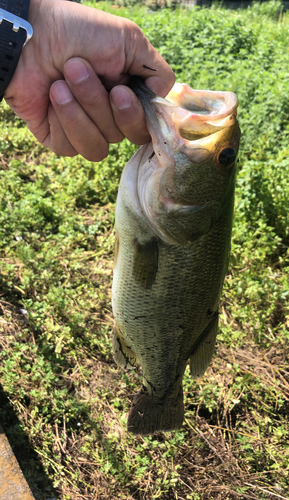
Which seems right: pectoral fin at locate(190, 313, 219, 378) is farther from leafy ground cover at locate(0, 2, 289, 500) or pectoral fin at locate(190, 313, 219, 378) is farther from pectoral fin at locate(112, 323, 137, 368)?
leafy ground cover at locate(0, 2, 289, 500)

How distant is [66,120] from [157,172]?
19.9 inches

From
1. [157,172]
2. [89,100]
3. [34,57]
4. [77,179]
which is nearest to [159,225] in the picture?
[157,172]

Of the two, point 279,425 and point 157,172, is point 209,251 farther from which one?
point 279,425

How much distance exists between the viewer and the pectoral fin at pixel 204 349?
2.04 metres

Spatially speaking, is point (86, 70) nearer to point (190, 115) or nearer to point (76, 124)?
point (76, 124)

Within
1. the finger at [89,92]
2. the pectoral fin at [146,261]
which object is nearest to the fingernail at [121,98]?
the finger at [89,92]

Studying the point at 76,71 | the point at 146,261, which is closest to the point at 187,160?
the point at 146,261

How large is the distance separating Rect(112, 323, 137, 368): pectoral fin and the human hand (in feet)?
3.40

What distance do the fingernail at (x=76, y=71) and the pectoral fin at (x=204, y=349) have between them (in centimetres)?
127

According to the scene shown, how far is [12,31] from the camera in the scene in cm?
157

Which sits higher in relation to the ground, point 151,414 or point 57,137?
point 57,137

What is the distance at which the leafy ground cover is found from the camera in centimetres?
303

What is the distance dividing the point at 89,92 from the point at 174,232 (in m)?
0.70

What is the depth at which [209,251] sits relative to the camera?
1.76 metres
